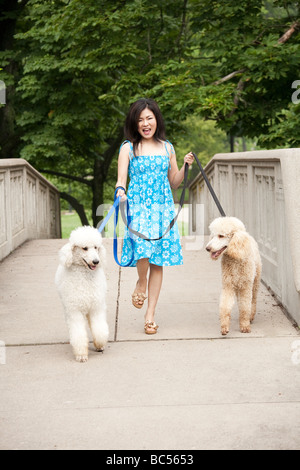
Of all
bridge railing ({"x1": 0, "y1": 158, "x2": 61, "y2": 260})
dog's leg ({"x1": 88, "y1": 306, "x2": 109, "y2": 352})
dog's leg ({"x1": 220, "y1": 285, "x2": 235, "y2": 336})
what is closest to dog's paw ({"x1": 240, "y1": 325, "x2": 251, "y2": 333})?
dog's leg ({"x1": 220, "y1": 285, "x2": 235, "y2": 336})

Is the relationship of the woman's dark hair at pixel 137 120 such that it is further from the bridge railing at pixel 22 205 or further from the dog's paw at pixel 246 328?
the bridge railing at pixel 22 205

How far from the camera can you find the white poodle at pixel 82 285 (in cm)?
525

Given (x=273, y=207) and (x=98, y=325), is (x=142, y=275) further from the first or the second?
(x=273, y=207)

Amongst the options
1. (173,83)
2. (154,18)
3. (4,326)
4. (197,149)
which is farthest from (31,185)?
(197,149)

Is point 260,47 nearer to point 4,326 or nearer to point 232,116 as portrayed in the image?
point 232,116

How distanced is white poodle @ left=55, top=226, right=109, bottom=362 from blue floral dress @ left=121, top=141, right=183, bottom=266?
2.65 feet

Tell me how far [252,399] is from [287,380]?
469mm

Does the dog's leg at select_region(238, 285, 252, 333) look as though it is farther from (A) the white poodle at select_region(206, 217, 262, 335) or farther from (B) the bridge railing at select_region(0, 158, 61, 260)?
(B) the bridge railing at select_region(0, 158, 61, 260)

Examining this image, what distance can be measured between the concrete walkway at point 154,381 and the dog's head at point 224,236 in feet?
2.44

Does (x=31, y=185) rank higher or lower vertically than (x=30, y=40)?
lower

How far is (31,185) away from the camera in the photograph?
15.1 metres

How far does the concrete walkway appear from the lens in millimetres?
3857

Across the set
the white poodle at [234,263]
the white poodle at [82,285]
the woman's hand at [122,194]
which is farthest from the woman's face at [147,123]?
the white poodle at [82,285]

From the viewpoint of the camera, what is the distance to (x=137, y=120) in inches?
241
